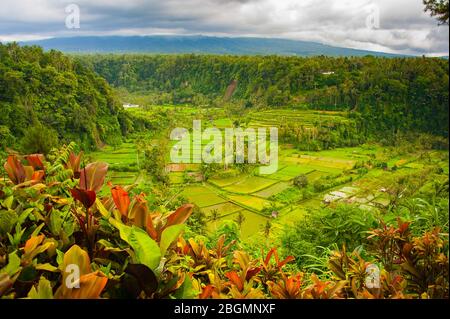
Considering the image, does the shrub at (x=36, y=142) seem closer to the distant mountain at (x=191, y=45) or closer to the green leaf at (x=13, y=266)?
the green leaf at (x=13, y=266)

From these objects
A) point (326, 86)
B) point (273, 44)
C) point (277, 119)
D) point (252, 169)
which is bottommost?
point (252, 169)

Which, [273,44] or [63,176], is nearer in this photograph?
[63,176]

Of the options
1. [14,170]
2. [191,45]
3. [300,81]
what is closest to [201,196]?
[14,170]

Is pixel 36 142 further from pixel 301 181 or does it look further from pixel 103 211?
pixel 301 181

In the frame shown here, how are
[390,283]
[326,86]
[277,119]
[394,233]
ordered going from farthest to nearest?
[326,86]
[277,119]
[394,233]
[390,283]

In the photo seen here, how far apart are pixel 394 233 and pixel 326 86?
4027 centimetres

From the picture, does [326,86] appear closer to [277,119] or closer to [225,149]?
[277,119]

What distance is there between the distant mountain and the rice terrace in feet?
2.40

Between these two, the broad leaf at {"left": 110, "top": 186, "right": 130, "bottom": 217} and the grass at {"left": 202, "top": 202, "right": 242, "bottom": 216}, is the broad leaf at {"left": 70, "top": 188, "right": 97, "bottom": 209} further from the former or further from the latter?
the grass at {"left": 202, "top": 202, "right": 242, "bottom": 216}

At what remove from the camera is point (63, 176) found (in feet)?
4.35

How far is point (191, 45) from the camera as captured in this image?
11331 cm

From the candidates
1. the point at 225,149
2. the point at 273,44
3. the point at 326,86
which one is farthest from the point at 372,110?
the point at 273,44

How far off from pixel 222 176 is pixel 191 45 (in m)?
95.3
